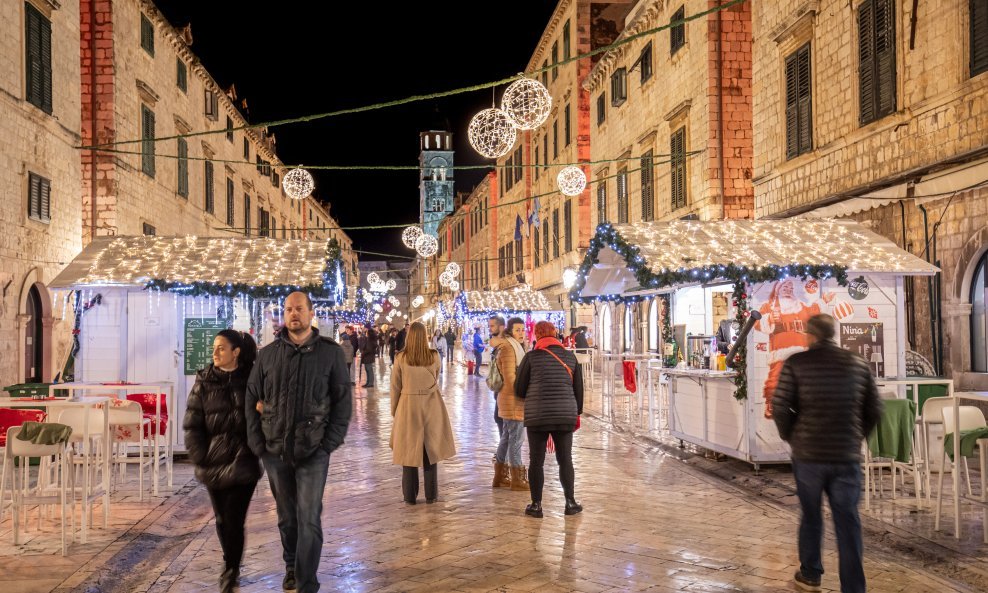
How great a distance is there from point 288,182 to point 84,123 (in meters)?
4.71

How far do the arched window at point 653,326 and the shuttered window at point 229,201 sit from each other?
1668cm

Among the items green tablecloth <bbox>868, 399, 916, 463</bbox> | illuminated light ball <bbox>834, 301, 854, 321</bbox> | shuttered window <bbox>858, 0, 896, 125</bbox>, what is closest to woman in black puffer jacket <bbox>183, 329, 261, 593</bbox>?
green tablecloth <bbox>868, 399, 916, 463</bbox>

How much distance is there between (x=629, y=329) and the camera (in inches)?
1038

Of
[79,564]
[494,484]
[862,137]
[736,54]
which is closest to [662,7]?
[736,54]

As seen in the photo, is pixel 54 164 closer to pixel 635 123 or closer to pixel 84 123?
pixel 84 123

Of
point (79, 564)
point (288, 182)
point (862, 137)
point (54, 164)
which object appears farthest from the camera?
point (288, 182)

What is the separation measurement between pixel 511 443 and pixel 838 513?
4344 millimetres

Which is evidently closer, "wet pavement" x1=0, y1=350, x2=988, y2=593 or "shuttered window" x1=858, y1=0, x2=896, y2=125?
"wet pavement" x1=0, y1=350, x2=988, y2=593

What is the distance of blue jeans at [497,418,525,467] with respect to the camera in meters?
8.98

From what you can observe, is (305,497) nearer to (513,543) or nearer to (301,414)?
(301,414)

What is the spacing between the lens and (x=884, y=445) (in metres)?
8.09

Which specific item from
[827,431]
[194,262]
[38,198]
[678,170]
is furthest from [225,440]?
[678,170]

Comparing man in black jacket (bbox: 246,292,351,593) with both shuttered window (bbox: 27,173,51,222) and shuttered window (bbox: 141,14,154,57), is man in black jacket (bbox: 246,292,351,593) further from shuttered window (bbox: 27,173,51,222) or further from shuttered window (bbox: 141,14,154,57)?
shuttered window (bbox: 141,14,154,57)

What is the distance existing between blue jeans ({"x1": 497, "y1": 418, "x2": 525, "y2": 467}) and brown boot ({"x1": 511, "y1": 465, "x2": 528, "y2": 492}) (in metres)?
0.04
